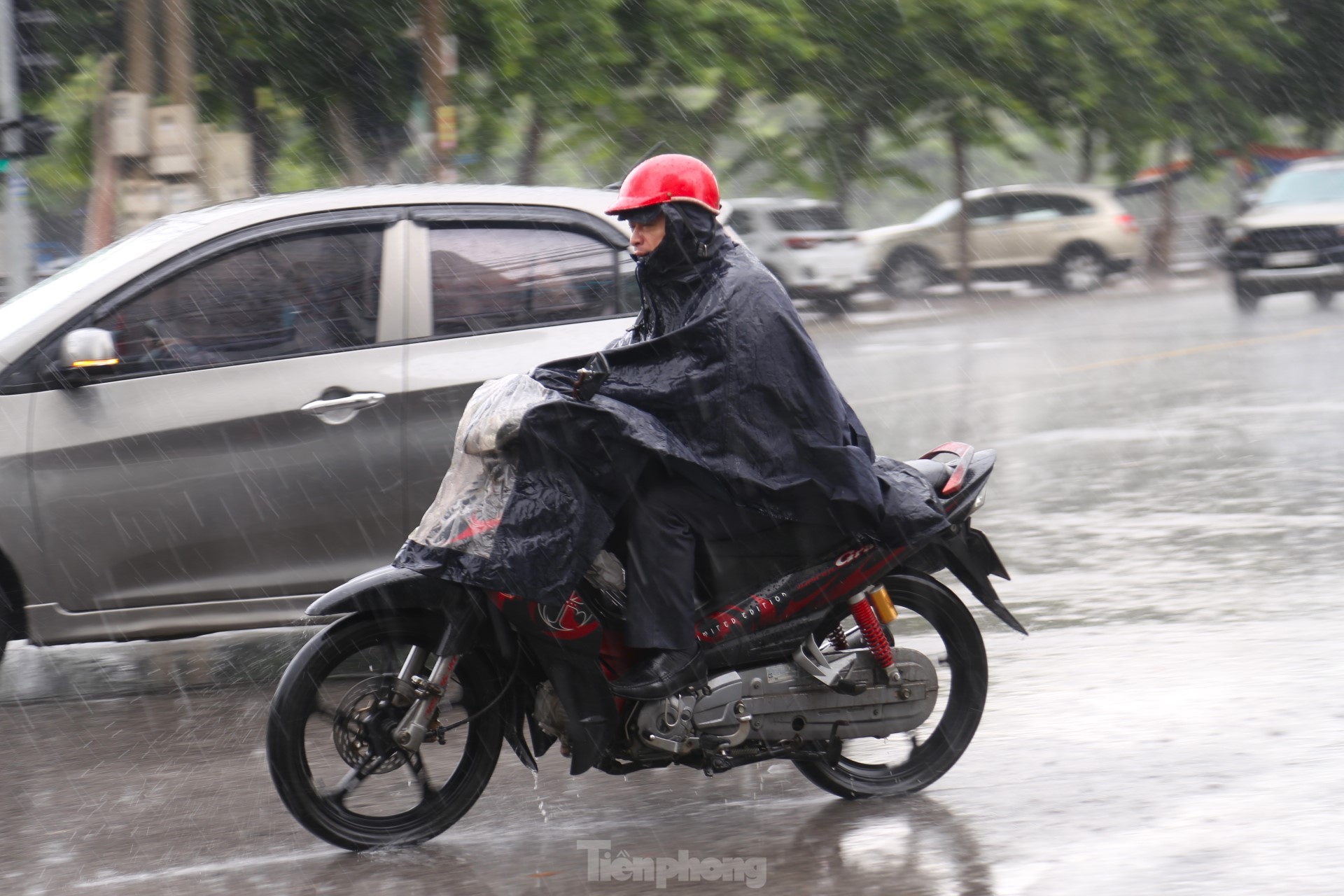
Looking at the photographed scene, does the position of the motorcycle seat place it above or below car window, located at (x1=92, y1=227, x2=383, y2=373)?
below

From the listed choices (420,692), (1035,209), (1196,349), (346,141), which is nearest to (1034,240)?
(1035,209)

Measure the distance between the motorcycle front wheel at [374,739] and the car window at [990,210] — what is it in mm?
25291

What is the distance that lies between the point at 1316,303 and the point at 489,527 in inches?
808

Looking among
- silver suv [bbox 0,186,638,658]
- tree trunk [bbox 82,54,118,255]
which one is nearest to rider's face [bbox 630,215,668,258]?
silver suv [bbox 0,186,638,658]

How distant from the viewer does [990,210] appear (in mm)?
29141

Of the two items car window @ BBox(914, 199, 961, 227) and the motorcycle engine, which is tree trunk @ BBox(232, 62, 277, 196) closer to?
car window @ BBox(914, 199, 961, 227)

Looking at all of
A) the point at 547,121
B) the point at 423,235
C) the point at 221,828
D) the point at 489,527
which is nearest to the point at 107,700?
the point at 221,828

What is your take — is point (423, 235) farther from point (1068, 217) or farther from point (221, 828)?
point (1068, 217)

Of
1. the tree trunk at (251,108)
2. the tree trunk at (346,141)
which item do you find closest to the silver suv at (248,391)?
the tree trunk at (251,108)

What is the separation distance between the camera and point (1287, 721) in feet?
17.4

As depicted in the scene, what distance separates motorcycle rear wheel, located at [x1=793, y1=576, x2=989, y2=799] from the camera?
488 centimetres

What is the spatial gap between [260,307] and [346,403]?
465 mm

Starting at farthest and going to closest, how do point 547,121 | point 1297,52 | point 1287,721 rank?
1. point 1297,52
2. point 547,121
3. point 1287,721

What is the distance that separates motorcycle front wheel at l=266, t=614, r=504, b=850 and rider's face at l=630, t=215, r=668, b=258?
1.14m
